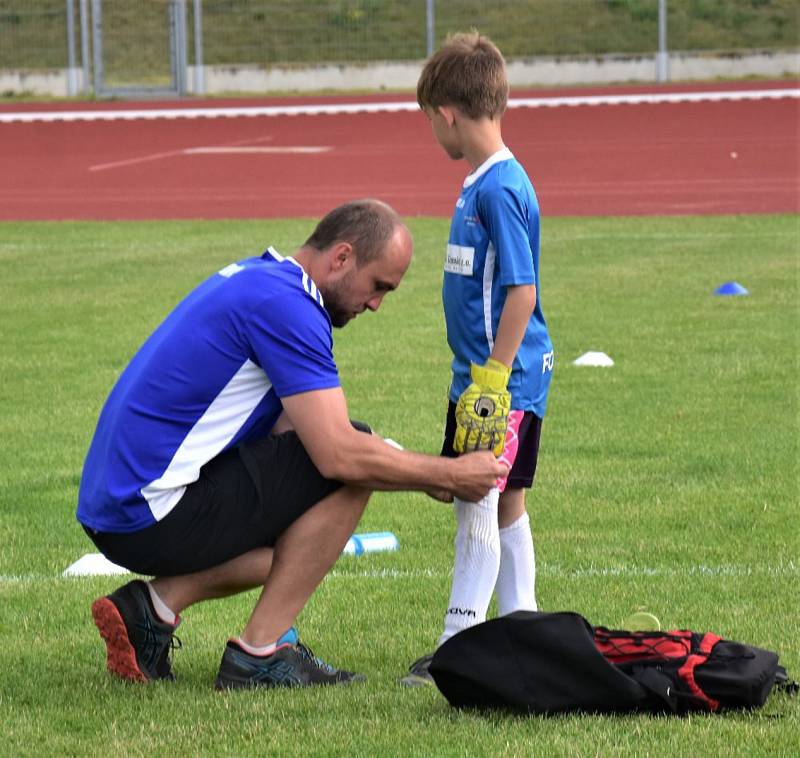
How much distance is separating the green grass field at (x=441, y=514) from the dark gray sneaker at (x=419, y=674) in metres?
0.05

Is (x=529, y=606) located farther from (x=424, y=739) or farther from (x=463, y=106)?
(x=463, y=106)

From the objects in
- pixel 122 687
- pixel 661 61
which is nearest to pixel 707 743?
pixel 122 687

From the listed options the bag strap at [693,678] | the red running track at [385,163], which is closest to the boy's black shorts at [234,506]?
the bag strap at [693,678]

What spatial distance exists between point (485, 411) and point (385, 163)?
19.2 meters

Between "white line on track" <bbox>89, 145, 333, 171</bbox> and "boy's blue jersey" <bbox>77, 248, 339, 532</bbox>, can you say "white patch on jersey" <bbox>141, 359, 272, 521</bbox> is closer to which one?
"boy's blue jersey" <bbox>77, 248, 339, 532</bbox>

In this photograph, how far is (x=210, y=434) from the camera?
177 inches

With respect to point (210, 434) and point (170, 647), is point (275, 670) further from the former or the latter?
point (210, 434)

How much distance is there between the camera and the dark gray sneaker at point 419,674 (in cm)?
451

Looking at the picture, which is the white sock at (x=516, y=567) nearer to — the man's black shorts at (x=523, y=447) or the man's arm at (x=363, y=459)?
the man's black shorts at (x=523, y=447)

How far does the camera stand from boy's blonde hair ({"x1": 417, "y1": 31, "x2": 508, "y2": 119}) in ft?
15.2

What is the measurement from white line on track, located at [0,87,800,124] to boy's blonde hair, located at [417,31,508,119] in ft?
88.7

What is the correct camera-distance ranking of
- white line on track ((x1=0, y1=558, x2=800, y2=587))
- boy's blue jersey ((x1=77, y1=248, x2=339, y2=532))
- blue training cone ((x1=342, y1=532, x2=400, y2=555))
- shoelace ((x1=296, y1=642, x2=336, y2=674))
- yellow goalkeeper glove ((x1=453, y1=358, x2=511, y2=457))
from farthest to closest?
1. blue training cone ((x1=342, y1=532, x2=400, y2=555))
2. white line on track ((x1=0, y1=558, x2=800, y2=587))
3. shoelace ((x1=296, y1=642, x2=336, y2=674))
4. yellow goalkeeper glove ((x1=453, y1=358, x2=511, y2=457))
5. boy's blue jersey ((x1=77, y1=248, x2=339, y2=532))

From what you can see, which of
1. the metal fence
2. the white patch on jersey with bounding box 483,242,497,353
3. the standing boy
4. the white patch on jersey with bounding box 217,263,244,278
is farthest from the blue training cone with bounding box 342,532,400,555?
the metal fence

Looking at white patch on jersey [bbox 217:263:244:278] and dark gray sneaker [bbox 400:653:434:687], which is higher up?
white patch on jersey [bbox 217:263:244:278]
